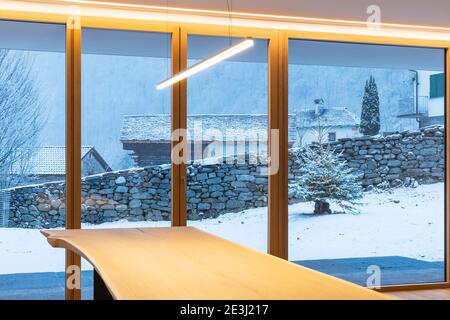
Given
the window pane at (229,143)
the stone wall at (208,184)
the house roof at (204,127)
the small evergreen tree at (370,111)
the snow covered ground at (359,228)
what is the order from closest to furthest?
the stone wall at (208,184) → the house roof at (204,127) → the window pane at (229,143) → the snow covered ground at (359,228) → the small evergreen tree at (370,111)

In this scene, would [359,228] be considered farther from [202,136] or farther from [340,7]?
[340,7]

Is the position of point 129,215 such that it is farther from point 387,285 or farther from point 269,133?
point 387,285

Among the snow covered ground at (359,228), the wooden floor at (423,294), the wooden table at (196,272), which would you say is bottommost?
the wooden floor at (423,294)

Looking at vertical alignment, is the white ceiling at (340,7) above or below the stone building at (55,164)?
above

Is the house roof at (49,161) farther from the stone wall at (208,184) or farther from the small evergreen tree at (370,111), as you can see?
→ the small evergreen tree at (370,111)

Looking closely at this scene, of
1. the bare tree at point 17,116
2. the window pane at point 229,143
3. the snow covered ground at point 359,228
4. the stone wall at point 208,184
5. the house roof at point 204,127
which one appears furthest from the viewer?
the snow covered ground at point 359,228

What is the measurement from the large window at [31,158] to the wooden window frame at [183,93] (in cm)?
8

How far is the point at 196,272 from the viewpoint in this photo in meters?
2.66

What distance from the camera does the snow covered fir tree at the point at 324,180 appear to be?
19.6 feet

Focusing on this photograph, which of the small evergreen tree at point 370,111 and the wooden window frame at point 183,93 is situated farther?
the small evergreen tree at point 370,111

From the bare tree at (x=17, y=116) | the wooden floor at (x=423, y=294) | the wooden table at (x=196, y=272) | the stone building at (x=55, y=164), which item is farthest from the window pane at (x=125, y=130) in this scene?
the wooden floor at (x=423, y=294)

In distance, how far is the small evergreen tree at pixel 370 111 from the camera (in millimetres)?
6102

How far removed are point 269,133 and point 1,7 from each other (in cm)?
250

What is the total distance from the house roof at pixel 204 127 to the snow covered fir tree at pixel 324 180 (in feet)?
0.95
